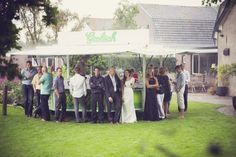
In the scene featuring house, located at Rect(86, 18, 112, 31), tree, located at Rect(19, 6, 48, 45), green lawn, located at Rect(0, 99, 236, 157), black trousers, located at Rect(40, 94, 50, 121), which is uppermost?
house, located at Rect(86, 18, 112, 31)

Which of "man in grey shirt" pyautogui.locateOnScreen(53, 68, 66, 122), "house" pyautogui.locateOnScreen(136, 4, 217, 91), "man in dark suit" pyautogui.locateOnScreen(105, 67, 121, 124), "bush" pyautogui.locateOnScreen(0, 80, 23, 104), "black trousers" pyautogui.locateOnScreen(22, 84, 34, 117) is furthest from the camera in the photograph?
"house" pyautogui.locateOnScreen(136, 4, 217, 91)

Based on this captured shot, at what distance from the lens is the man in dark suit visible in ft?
39.7

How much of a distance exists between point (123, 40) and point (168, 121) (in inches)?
152

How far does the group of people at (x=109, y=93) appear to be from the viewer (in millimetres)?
12188

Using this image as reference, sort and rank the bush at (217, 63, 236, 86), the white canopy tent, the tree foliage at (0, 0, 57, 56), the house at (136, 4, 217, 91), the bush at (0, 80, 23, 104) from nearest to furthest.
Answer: the tree foliage at (0, 0, 57, 56)
the white canopy tent
the bush at (0, 80, 23, 104)
the bush at (217, 63, 236, 86)
the house at (136, 4, 217, 91)

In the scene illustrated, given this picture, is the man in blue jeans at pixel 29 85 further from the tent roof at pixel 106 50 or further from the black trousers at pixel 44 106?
the black trousers at pixel 44 106

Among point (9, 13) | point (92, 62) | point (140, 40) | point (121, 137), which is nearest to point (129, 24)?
point (92, 62)

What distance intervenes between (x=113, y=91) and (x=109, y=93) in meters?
0.14

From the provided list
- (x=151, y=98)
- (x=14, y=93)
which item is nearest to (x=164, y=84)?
(x=151, y=98)

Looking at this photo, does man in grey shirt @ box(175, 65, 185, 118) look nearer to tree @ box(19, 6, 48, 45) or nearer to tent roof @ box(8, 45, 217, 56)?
tent roof @ box(8, 45, 217, 56)

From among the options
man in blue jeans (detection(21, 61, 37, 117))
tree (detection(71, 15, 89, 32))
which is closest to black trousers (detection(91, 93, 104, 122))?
man in blue jeans (detection(21, 61, 37, 117))

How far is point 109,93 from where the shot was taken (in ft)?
39.8

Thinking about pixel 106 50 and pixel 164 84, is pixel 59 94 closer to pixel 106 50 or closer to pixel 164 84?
pixel 106 50

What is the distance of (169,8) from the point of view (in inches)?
1569
